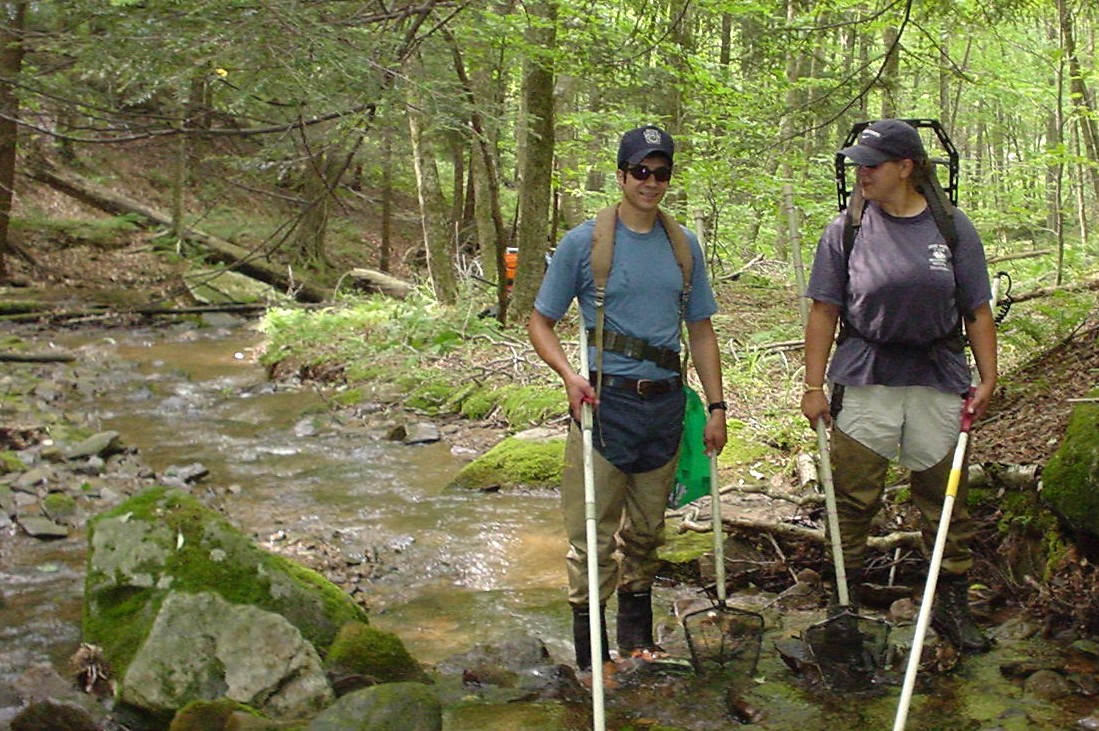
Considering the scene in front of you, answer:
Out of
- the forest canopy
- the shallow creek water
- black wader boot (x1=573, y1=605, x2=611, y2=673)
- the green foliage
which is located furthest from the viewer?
the green foliage

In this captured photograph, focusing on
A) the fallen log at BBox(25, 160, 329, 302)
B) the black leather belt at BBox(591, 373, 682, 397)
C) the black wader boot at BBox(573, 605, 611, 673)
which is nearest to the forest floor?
the fallen log at BBox(25, 160, 329, 302)

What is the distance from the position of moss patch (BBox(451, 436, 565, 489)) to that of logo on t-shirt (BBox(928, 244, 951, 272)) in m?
4.96

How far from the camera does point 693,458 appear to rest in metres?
4.68

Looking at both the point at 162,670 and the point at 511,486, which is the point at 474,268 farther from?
the point at 162,670

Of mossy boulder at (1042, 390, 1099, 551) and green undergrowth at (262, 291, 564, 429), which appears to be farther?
green undergrowth at (262, 291, 564, 429)

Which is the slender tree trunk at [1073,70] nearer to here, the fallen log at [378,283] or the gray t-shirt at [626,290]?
the gray t-shirt at [626,290]

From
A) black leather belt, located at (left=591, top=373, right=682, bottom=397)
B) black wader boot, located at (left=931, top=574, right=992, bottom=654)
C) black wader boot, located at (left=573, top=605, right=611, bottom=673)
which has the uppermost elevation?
black leather belt, located at (left=591, top=373, right=682, bottom=397)

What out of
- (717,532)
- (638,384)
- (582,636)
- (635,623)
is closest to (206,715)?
(582,636)

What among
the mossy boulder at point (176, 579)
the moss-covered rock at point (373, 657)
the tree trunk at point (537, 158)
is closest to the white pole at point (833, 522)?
the moss-covered rock at point (373, 657)

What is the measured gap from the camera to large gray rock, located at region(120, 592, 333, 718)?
4320 millimetres

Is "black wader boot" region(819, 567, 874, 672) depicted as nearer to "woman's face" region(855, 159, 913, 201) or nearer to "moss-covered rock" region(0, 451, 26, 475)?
"woman's face" region(855, 159, 913, 201)

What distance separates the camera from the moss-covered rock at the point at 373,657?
15.1 feet

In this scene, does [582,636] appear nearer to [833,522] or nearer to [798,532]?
[833,522]

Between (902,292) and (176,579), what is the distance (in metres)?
3.64
